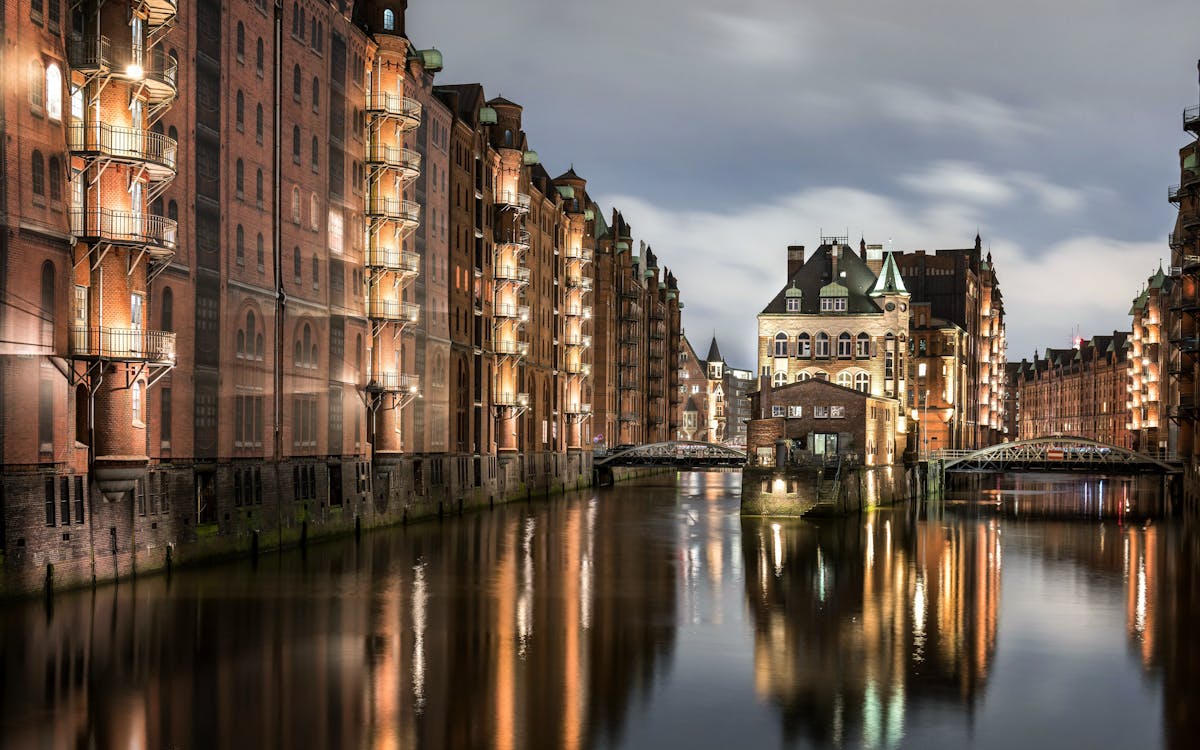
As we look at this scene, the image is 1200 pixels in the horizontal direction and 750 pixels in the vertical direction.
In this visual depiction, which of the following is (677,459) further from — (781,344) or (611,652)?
(611,652)

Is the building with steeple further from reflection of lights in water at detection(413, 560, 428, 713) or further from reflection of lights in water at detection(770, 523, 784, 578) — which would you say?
reflection of lights in water at detection(413, 560, 428, 713)

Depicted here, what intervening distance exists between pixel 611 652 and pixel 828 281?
80.2 meters

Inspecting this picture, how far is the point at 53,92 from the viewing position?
125ft

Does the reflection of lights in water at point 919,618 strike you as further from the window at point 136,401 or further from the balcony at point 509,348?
the balcony at point 509,348

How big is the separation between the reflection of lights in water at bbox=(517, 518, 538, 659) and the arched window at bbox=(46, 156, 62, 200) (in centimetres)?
1791

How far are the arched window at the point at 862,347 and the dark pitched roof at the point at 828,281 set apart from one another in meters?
2.27

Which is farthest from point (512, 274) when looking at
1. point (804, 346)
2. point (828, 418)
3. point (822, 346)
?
point (822, 346)

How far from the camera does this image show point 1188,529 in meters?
74.2

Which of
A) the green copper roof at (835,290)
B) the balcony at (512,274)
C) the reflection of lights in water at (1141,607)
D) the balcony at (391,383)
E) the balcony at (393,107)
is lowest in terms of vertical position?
the reflection of lights in water at (1141,607)

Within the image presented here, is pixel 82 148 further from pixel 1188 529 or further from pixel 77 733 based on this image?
pixel 1188 529

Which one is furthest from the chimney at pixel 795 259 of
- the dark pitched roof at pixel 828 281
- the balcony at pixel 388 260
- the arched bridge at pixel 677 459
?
the balcony at pixel 388 260

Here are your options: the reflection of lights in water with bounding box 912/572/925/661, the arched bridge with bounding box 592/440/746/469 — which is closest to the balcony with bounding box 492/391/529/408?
the arched bridge with bounding box 592/440/746/469

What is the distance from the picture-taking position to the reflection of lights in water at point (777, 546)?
51.4 meters

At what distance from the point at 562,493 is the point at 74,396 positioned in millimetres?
66108
